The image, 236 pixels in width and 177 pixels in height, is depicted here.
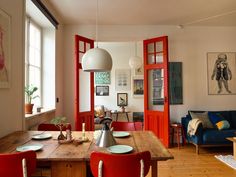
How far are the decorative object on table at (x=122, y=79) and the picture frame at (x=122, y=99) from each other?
208mm

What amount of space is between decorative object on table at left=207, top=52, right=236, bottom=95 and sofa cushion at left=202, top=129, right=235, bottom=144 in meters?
1.21

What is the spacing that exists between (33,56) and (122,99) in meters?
3.96

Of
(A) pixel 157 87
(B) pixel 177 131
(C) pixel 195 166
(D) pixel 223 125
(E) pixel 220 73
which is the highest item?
(E) pixel 220 73

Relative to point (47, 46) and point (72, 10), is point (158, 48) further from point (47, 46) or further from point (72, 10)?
point (47, 46)

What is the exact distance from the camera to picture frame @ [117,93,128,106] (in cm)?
720

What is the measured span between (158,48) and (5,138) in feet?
12.1

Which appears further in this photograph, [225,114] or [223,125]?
[225,114]

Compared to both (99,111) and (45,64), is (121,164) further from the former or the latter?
(99,111)

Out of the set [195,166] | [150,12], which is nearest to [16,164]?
[195,166]

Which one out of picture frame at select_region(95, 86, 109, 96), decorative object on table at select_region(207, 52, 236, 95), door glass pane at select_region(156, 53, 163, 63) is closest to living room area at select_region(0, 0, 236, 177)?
decorative object on table at select_region(207, 52, 236, 95)

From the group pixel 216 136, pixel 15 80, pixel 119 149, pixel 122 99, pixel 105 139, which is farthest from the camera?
pixel 122 99

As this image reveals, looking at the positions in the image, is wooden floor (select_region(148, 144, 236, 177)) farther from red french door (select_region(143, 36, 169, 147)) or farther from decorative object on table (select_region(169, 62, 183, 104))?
decorative object on table (select_region(169, 62, 183, 104))

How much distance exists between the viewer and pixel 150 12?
4188 mm

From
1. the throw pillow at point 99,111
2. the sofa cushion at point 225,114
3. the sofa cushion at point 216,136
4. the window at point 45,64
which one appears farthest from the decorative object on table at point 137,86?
the window at point 45,64
